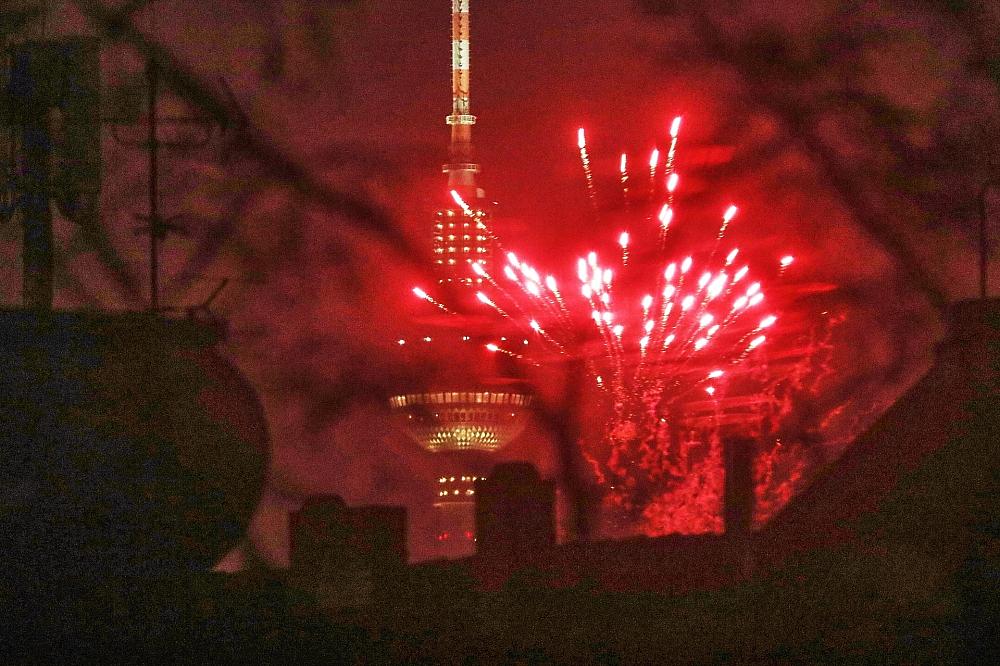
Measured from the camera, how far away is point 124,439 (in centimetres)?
4019

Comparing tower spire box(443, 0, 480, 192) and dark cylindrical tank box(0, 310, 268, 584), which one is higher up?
tower spire box(443, 0, 480, 192)

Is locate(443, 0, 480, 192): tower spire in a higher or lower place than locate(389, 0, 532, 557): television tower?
higher

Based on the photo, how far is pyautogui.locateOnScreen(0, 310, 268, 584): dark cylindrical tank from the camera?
38406 mm

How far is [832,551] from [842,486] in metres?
8.22

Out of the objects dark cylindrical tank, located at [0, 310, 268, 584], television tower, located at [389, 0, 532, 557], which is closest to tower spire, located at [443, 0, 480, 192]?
television tower, located at [389, 0, 532, 557]

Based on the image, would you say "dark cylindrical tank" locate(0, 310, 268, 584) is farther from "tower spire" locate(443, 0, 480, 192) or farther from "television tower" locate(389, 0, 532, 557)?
"tower spire" locate(443, 0, 480, 192)

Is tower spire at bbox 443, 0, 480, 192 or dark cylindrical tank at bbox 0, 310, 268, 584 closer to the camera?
dark cylindrical tank at bbox 0, 310, 268, 584

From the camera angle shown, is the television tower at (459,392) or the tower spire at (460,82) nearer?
the television tower at (459,392)

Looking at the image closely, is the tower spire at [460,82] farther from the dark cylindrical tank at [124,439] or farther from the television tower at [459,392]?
the dark cylindrical tank at [124,439]

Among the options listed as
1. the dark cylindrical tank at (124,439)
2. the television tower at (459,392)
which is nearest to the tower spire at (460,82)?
the television tower at (459,392)

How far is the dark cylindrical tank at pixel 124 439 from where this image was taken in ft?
126

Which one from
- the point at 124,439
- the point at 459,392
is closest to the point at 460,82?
the point at 459,392

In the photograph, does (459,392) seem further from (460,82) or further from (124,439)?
(124,439)

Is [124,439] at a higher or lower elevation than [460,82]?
lower
